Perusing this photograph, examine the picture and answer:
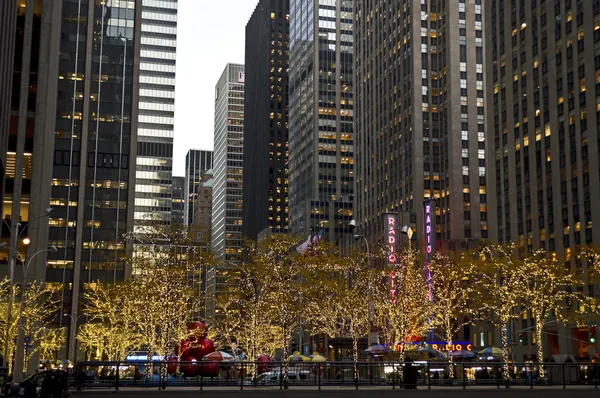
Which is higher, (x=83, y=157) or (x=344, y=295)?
(x=83, y=157)

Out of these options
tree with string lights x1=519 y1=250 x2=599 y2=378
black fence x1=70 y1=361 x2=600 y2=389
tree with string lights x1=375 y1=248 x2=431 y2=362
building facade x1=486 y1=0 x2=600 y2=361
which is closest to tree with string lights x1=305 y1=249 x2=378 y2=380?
tree with string lights x1=375 y1=248 x2=431 y2=362

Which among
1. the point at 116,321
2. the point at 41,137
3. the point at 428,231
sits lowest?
the point at 116,321

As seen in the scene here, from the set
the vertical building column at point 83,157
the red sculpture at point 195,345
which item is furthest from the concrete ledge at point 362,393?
the vertical building column at point 83,157

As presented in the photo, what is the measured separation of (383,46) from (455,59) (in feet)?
78.8

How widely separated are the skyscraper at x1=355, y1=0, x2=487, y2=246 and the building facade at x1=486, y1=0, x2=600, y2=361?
31.3m

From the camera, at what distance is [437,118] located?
165 metres

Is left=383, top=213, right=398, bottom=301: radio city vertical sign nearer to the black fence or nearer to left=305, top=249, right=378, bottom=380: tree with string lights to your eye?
left=305, top=249, right=378, bottom=380: tree with string lights

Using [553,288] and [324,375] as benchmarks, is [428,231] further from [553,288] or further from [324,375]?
[324,375]

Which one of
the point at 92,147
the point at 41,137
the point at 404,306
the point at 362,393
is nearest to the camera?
the point at 362,393

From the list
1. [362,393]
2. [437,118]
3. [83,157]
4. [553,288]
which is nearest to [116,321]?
[553,288]

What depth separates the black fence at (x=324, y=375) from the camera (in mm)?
36594

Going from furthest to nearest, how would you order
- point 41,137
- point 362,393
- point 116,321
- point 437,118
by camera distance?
point 437,118, point 116,321, point 41,137, point 362,393

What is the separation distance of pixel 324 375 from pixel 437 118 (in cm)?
13256

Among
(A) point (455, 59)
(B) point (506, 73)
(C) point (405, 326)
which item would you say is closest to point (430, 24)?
(A) point (455, 59)
